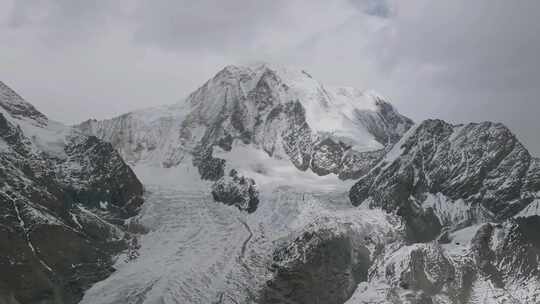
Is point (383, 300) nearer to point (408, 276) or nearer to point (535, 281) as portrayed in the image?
point (408, 276)

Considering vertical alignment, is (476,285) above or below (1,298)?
above

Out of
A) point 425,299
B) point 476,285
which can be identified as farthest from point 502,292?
point 425,299

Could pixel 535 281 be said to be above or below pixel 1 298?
above

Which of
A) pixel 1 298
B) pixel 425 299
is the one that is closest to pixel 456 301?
pixel 425 299

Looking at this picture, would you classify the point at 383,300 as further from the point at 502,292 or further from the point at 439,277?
the point at 502,292

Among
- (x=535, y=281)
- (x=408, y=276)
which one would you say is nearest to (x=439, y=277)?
(x=408, y=276)

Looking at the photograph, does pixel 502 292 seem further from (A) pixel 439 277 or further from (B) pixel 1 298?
(B) pixel 1 298
